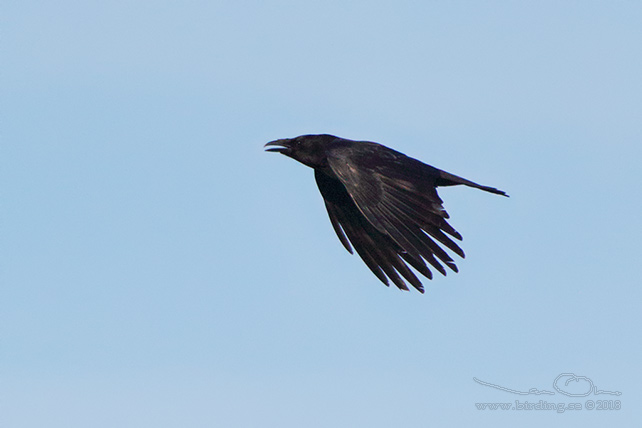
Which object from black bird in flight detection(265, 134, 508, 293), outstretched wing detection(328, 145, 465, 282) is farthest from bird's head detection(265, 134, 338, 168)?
outstretched wing detection(328, 145, 465, 282)

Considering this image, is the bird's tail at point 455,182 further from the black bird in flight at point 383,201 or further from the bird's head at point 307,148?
the bird's head at point 307,148

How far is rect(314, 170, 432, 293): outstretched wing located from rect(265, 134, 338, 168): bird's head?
40 centimetres

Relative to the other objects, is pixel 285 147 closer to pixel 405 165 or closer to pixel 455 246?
pixel 405 165

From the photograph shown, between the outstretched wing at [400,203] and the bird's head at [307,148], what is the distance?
1.26 m

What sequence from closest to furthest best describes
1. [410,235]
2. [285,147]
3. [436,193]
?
1. [410,235]
2. [436,193]
3. [285,147]

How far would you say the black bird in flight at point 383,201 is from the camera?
40.0 ft

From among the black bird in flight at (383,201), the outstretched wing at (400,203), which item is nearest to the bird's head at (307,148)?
the black bird in flight at (383,201)

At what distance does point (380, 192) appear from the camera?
41.0ft

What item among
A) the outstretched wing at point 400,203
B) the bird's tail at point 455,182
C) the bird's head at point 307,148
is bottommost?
the outstretched wing at point 400,203

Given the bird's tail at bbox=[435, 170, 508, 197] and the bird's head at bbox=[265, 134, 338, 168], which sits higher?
the bird's head at bbox=[265, 134, 338, 168]

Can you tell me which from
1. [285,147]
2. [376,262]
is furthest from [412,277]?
[285,147]

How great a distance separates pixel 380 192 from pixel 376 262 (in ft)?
6.23

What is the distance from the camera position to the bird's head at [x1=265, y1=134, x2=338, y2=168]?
1441cm

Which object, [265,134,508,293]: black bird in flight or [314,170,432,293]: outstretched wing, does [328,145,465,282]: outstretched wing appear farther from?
[314,170,432,293]: outstretched wing
